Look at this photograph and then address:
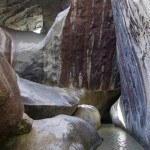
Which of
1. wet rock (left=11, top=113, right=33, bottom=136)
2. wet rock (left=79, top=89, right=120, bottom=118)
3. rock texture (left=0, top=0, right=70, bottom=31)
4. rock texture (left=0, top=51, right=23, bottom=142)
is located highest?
rock texture (left=0, top=0, right=70, bottom=31)

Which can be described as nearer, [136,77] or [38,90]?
[136,77]

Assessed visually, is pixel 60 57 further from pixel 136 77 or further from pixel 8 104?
pixel 8 104

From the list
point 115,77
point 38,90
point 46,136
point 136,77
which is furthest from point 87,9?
point 46,136

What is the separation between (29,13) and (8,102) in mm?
8195

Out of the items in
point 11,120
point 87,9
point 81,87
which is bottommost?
point 81,87

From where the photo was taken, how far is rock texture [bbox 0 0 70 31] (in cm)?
992

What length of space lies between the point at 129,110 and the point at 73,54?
2.27m

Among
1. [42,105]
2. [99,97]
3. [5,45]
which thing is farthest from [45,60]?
[42,105]

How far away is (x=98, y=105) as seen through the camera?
6527 mm

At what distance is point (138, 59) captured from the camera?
3.14 m

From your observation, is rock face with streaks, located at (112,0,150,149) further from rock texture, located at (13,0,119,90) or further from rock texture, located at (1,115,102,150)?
rock texture, located at (13,0,119,90)

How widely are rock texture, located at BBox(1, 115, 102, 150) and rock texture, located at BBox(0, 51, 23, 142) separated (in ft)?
0.83

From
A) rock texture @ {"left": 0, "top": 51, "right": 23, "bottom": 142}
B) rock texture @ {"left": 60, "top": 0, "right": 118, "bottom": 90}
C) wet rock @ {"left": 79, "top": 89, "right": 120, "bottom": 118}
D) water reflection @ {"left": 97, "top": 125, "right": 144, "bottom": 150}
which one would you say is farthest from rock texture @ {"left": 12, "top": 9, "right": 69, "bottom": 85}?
rock texture @ {"left": 0, "top": 51, "right": 23, "bottom": 142}

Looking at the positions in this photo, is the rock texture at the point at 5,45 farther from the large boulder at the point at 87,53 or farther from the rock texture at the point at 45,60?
the large boulder at the point at 87,53
